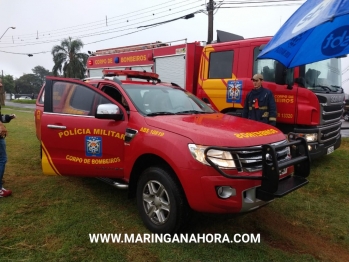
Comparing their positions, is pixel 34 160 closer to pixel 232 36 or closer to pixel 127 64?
pixel 127 64

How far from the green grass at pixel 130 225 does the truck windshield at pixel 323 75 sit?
1.72 meters

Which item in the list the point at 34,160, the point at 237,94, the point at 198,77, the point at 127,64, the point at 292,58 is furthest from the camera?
the point at 127,64

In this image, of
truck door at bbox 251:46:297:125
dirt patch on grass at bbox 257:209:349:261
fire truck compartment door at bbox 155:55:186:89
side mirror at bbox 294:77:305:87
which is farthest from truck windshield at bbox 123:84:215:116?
fire truck compartment door at bbox 155:55:186:89

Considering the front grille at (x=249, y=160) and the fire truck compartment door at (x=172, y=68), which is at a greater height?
the fire truck compartment door at (x=172, y=68)

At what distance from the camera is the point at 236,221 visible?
11.5ft

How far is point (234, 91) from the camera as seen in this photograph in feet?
18.9

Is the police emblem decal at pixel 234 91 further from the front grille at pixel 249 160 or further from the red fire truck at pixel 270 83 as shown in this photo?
the front grille at pixel 249 160

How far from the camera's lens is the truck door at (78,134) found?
11.5 ft

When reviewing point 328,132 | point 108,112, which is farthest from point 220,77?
point 108,112

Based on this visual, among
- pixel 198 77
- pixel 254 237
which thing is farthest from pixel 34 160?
pixel 254 237

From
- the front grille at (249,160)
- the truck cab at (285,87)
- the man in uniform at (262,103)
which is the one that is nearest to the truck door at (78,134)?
the front grille at (249,160)

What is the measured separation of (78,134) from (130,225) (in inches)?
51.8

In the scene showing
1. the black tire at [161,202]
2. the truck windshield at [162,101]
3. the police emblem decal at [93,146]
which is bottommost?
the black tire at [161,202]

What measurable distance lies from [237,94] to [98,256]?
4.08 m
